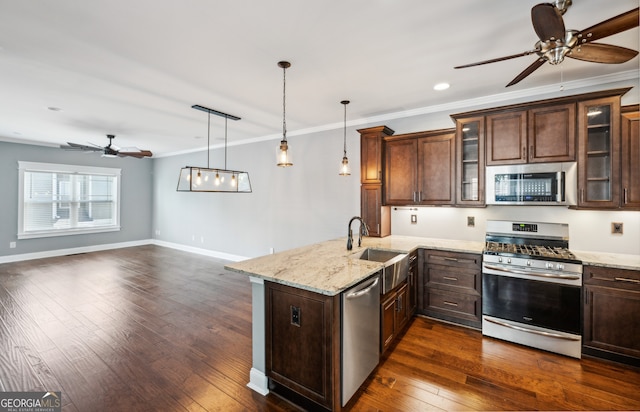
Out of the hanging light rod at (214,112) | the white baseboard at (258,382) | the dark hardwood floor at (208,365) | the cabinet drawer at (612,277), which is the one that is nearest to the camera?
the dark hardwood floor at (208,365)

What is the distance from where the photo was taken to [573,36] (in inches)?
66.4

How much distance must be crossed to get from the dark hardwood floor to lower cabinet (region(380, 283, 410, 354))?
0.18 meters

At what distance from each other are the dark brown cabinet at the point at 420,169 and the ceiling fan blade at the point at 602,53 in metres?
1.67

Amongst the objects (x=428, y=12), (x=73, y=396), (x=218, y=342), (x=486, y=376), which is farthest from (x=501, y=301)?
(x=73, y=396)

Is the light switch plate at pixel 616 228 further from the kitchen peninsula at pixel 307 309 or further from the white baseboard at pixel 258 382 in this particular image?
the white baseboard at pixel 258 382

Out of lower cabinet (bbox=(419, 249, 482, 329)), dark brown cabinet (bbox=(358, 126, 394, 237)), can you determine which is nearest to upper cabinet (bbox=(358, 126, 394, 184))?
dark brown cabinet (bbox=(358, 126, 394, 237))

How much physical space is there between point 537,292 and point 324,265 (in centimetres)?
221

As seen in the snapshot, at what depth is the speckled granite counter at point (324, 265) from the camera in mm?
1943

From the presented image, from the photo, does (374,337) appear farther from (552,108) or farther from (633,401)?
(552,108)

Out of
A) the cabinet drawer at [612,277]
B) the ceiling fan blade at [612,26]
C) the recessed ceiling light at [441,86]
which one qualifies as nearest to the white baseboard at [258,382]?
the cabinet drawer at [612,277]

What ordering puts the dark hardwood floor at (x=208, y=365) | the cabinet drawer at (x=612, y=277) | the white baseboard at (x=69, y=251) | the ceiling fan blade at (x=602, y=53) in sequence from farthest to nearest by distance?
the white baseboard at (x=69, y=251)
the cabinet drawer at (x=612, y=277)
the dark hardwood floor at (x=208, y=365)
the ceiling fan blade at (x=602, y=53)

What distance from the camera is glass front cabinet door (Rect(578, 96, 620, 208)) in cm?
273

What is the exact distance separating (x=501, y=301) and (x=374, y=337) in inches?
62.9

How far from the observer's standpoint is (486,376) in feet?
7.80
